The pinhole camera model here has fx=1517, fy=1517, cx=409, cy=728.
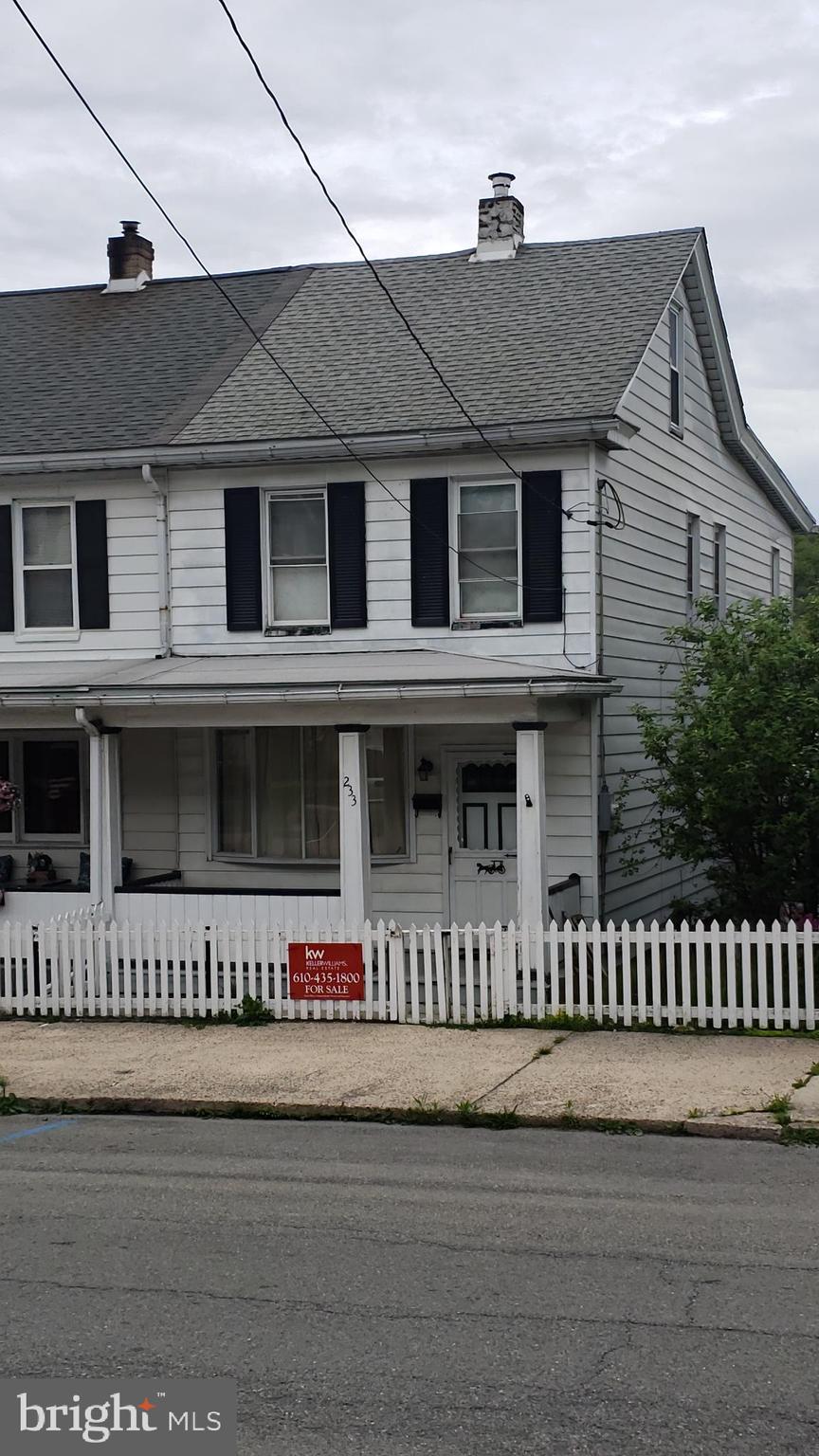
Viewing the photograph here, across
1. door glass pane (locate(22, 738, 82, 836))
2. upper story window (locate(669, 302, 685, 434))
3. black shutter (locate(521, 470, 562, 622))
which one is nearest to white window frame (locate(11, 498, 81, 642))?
door glass pane (locate(22, 738, 82, 836))

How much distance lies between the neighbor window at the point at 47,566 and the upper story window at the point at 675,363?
8.05 meters

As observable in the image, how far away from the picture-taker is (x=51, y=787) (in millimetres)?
19156

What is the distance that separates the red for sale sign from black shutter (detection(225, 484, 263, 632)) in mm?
5080

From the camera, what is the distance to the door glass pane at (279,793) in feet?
59.4

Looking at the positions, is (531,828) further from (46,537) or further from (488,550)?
(46,537)

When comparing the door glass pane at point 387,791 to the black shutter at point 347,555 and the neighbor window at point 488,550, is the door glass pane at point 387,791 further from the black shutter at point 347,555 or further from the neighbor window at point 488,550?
the neighbor window at point 488,550

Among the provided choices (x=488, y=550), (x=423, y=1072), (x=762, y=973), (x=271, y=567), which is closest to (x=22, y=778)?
(x=271, y=567)

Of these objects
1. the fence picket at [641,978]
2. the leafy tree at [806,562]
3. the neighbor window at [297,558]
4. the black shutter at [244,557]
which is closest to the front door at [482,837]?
the neighbor window at [297,558]

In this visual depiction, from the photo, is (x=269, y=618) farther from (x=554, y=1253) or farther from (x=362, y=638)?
(x=554, y=1253)

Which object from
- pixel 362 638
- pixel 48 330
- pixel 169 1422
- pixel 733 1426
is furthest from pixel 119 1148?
pixel 48 330

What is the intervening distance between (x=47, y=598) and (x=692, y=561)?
8913 millimetres

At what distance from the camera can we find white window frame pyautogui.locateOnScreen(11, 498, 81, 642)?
18.4m

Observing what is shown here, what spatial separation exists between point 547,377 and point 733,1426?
13568 millimetres

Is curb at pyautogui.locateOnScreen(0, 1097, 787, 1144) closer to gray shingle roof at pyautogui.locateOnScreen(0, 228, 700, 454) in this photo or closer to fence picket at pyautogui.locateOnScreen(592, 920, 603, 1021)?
fence picket at pyautogui.locateOnScreen(592, 920, 603, 1021)
